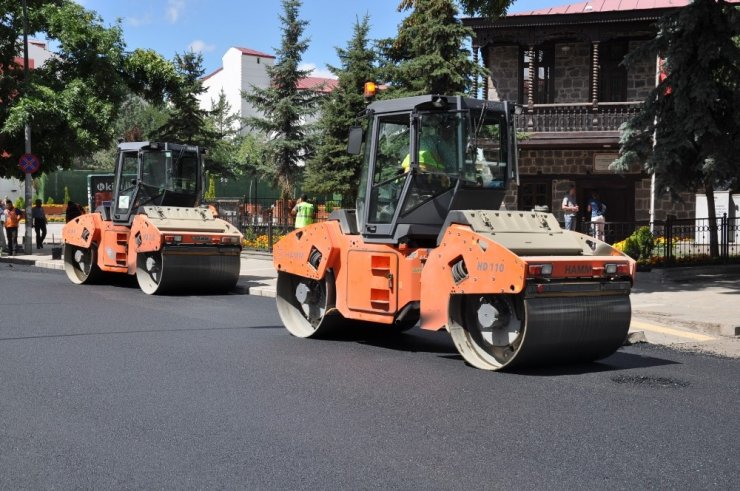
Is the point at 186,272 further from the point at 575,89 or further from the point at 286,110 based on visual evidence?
the point at 286,110

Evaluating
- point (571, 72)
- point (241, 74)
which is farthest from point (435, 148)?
point (241, 74)

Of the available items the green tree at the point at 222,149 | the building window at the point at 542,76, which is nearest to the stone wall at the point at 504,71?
the building window at the point at 542,76

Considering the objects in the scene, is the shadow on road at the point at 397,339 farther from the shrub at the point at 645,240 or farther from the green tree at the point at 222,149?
the green tree at the point at 222,149

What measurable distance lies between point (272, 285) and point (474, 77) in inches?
495

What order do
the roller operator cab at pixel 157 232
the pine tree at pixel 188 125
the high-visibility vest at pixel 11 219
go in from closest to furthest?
the roller operator cab at pixel 157 232 < the high-visibility vest at pixel 11 219 < the pine tree at pixel 188 125

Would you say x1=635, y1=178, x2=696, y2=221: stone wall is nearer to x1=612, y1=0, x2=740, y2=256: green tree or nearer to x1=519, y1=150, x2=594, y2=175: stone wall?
x1=519, y1=150, x2=594, y2=175: stone wall

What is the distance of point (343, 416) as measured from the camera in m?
6.60

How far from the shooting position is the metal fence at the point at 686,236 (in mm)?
18219

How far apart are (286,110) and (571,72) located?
18.6 metres

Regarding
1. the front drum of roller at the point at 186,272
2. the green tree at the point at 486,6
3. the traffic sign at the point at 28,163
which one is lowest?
the front drum of roller at the point at 186,272

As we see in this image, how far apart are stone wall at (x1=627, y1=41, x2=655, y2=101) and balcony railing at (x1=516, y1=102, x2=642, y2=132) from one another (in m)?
1.18

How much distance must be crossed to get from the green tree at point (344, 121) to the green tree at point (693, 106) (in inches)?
675

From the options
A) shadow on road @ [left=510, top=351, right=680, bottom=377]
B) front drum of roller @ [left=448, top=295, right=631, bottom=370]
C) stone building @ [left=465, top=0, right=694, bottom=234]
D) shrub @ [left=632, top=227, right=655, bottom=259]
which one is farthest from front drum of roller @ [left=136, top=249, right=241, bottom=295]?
stone building @ [left=465, top=0, right=694, bottom=234]

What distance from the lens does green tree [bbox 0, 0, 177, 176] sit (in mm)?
24688
